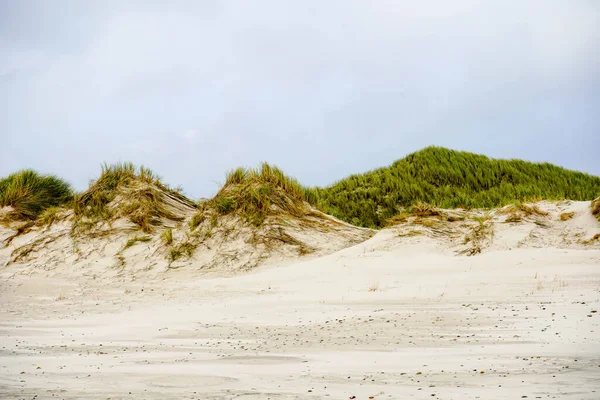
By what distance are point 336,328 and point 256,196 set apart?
6.76 meters

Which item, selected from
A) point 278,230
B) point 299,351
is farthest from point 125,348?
point 278,230

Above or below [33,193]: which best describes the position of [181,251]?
below

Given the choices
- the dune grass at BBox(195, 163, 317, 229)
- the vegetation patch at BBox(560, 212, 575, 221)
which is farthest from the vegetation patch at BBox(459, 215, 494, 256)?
the dune grass at BBox(195, 163, 317, 229)

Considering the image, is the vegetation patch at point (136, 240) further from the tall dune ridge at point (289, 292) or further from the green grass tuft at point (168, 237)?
the green grass tuft at point (168, 237)

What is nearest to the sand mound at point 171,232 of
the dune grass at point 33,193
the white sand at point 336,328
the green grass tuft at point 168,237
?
the green grass tuft at point 168,237

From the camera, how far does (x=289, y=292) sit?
895 centimetres

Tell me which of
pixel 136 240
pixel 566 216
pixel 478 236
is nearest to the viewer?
pixel 478 236

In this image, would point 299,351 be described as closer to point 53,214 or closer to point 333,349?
point 333,349

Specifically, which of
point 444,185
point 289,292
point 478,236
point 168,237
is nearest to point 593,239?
point 478,236

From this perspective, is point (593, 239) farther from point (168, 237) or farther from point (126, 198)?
point (126, 198)

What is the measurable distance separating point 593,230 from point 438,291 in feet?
14.6

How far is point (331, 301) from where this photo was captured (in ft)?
26.3

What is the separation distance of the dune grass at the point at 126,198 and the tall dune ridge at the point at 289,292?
1.6 inches

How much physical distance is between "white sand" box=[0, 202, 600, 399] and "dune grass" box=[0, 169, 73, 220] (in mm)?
5694
